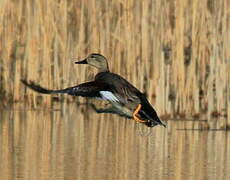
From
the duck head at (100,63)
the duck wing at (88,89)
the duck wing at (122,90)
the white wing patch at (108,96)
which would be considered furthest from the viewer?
the duck head at (100,63)

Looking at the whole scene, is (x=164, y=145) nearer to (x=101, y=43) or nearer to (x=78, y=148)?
(x=78, y=148)

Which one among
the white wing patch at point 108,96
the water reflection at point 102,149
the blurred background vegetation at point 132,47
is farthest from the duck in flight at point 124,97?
the blurred background vegetation at point 132,47

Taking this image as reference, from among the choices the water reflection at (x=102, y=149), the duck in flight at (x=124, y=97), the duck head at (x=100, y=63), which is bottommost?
the water reflection at (x=102, y=149)

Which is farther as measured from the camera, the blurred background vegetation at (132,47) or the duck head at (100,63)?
the blurred background vegetation at (132,47)

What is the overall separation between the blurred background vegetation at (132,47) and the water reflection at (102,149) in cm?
44

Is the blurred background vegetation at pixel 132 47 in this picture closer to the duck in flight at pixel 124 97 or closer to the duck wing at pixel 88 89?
the duck in flight at pixel 124 97

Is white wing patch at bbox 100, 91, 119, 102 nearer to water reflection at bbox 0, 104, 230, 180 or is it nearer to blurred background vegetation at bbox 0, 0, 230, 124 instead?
water reflection at bbox 0, 104, 230, 180

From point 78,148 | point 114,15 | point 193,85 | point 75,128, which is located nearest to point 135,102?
point 78,148

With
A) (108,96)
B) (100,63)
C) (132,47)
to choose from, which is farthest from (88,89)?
(132,47)

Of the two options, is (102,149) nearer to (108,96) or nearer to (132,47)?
(108,96)

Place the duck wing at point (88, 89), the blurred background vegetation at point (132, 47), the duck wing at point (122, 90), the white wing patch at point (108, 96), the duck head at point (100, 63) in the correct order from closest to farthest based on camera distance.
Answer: the duck wing at point (88, 89)
the white wing patch at point (108, 96)
the duck wing at point (122, 90)
the duck head at point (100, 63)
the blurred background vegetation at point (132, 47)

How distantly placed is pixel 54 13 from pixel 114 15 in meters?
0.70

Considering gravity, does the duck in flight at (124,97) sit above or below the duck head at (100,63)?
below

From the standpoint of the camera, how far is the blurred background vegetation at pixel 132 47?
9586 mm
